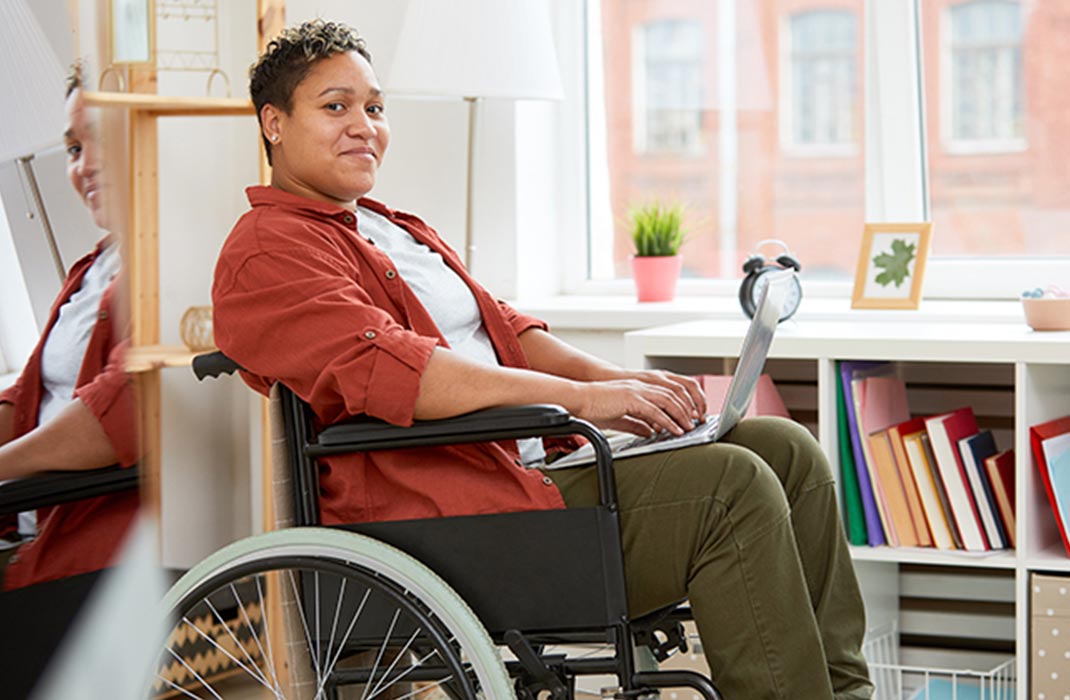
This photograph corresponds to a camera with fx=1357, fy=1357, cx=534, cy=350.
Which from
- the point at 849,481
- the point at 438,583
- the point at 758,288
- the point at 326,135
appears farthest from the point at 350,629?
the point at 758,288

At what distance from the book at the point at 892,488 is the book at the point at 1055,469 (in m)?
0.23

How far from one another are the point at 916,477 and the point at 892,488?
0.15 ft

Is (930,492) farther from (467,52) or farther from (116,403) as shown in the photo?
(116,403)

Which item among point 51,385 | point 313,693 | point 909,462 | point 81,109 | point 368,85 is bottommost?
point 313,693

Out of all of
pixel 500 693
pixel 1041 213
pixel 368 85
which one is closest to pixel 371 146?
pixel 368 85

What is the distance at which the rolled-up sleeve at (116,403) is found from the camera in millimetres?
764

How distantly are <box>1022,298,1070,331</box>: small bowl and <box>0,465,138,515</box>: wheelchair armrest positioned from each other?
1.75 meters

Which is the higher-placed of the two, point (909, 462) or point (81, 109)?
point (81, 109)

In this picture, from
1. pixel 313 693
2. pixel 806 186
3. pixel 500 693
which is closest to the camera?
pixel 500 693

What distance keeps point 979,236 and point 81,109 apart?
2.37m

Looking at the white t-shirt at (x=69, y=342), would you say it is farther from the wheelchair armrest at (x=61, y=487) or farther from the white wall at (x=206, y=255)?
the white wall at (x=206, y=255)

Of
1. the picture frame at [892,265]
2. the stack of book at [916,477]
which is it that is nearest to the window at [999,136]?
the picture frame at [892,265]

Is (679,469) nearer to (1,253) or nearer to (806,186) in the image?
(1,253)

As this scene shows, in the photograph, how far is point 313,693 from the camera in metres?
1.55
